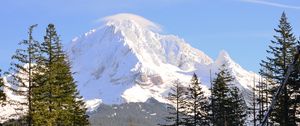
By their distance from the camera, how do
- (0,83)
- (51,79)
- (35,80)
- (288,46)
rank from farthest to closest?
(288,46) → (51,79) → (35,80) → (0,83)

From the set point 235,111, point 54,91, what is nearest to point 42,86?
point 54,91

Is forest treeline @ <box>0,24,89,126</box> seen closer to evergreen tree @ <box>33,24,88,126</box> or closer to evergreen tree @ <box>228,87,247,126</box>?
evergreen tree @ <box>33,24,88,126</box>

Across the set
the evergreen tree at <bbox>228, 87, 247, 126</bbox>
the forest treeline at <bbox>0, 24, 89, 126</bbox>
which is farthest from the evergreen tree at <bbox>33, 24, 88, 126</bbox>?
the evergreen tree at <bbox>228, 87, 247, 126</bbox>

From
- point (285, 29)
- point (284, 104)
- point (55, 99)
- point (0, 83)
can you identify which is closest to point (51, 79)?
point (55, 99)

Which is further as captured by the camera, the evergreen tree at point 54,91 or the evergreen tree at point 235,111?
the evergreen tree at point 235,111

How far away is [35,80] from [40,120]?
2933mm

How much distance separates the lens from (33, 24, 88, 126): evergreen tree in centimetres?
4122

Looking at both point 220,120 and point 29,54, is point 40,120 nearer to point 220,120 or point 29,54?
point 29,54

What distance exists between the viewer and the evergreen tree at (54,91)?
135 feet

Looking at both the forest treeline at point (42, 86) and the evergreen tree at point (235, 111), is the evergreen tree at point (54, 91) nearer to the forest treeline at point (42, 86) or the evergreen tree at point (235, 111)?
the forest treeline at point (42, 86)

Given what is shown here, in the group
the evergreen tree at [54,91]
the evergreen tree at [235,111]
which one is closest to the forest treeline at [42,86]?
the evergreen tree at [54,91]

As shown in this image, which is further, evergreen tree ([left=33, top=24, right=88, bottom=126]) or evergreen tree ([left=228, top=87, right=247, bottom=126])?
evergreen tree ([left=228, top=87, right=247, bottom=126])

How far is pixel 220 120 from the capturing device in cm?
6156

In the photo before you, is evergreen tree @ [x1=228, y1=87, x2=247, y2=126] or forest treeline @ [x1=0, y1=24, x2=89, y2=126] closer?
Result: forest treeline @ [x1=0, y1=24, x2=89, y2=126]
